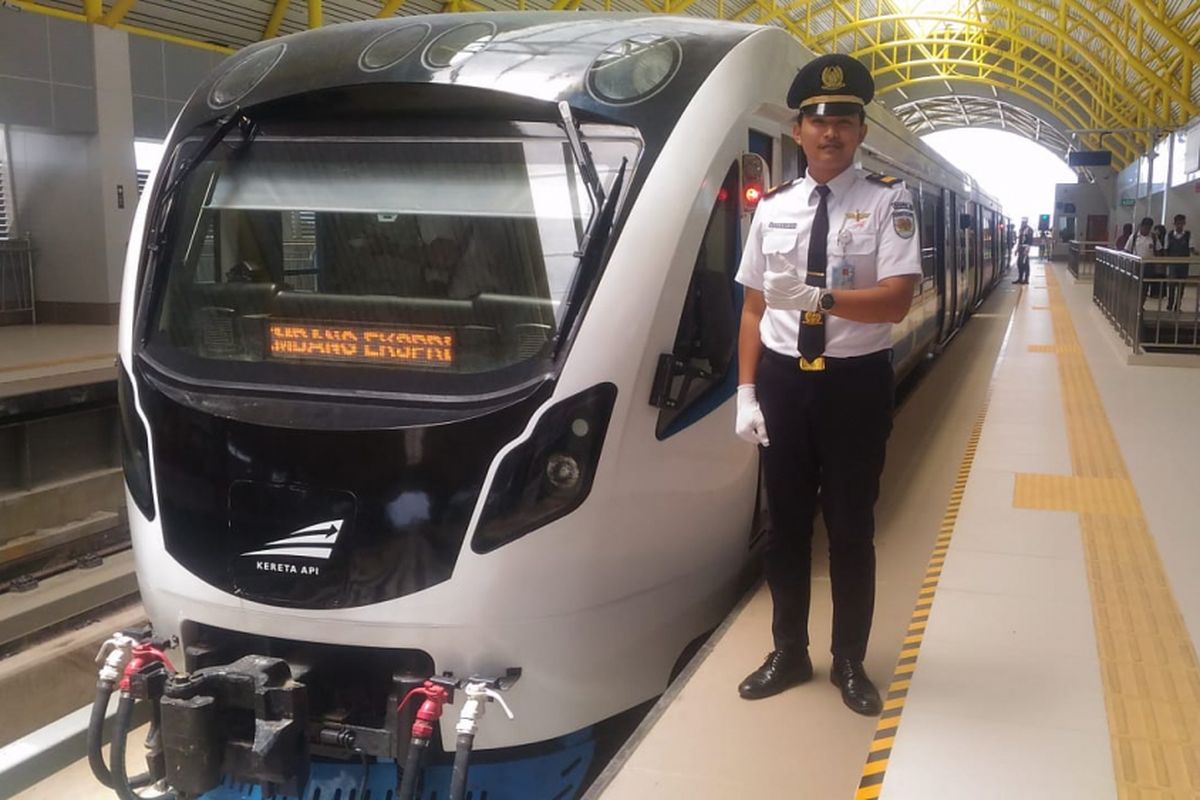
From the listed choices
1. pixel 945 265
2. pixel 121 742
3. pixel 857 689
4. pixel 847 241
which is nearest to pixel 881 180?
pixel 847 241

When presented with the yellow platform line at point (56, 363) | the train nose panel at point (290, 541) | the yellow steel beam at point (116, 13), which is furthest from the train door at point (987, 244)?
the train nose panel at point (290, 541)

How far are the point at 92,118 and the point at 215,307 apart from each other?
1064cm

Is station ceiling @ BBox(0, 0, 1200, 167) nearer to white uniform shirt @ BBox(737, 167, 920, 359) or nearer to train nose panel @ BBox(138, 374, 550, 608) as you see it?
white uniform shirt @ BBox(737, 167, 920, 359)

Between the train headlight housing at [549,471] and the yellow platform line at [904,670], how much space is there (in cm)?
101

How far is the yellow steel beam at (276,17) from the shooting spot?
1430 cm

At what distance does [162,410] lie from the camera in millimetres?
3068

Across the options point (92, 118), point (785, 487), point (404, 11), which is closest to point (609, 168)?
point (785, 487)

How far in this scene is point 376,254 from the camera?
3.27 metres

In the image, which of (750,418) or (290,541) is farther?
(750,418)

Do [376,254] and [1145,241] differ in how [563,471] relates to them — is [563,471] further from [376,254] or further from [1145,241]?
[1145,241]

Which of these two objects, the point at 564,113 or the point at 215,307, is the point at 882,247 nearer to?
the point at 564,113

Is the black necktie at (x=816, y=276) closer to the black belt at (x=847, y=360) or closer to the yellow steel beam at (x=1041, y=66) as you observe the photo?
the black belt at (x=847, y=360)

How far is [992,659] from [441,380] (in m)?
1.99

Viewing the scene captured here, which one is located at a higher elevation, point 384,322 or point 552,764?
point 384,322
